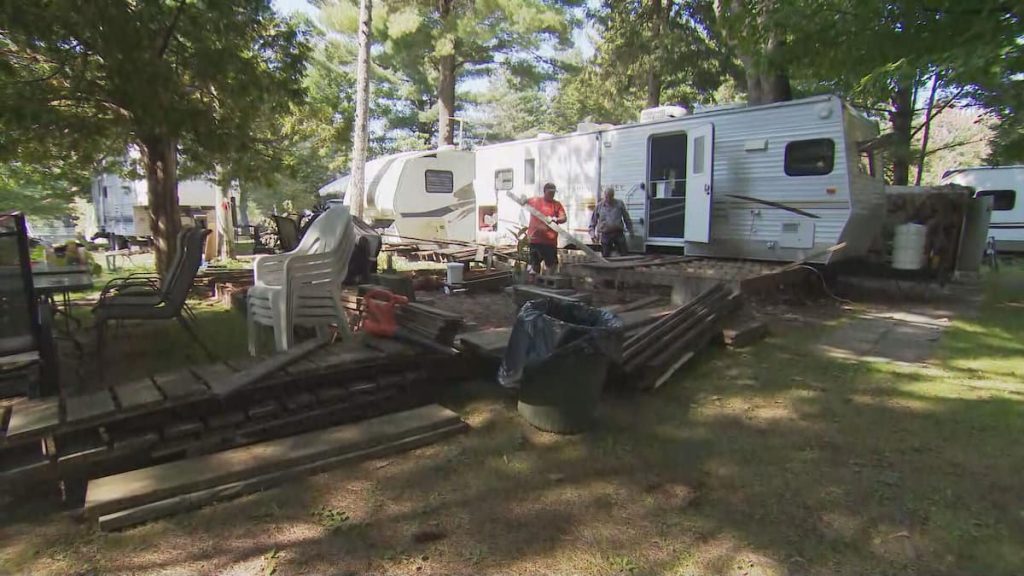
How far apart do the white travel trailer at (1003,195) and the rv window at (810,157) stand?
9.91m

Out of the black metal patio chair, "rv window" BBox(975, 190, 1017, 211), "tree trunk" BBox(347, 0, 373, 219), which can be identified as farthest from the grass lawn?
"rv window" BBox(975, 190, 1017, 211)

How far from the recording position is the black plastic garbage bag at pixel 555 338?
10.1 ft

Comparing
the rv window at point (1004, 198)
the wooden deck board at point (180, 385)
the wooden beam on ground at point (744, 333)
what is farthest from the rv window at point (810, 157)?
the rv window at point (1004, 198)

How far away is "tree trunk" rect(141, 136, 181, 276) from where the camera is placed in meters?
6.62

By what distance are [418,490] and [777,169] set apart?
7203 mm

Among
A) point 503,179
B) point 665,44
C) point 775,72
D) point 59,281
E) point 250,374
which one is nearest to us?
point 250,374

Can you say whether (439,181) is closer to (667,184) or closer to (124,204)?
(667,184)

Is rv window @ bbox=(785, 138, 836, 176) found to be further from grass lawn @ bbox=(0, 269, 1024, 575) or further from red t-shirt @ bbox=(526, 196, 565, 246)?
grass lawn @ bbox=(0, 269, 1024, 575)

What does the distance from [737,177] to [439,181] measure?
25.8ft

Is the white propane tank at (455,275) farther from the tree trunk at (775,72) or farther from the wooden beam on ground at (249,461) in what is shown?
the wooden beam on ground at (249,461)

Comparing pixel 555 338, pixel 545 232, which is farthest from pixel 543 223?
pixel 555 338

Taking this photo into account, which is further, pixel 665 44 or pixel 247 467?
pixel 665 44

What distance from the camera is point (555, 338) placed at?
10.1ft

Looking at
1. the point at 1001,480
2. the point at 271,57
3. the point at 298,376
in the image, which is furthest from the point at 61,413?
the point at 271,57
